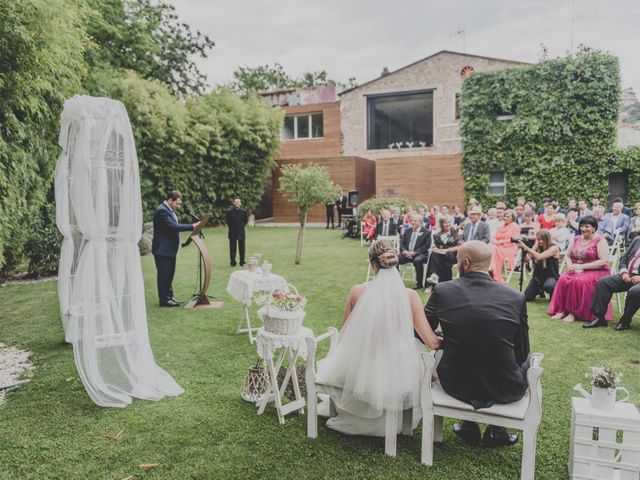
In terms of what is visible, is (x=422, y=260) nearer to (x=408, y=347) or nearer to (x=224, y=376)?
(x=224, y=376)

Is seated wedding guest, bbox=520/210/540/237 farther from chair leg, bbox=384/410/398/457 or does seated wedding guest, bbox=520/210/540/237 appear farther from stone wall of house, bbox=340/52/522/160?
stone wall of house, bbox=340/52/522/160

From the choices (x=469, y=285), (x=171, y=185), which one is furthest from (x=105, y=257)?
(x=171, y=185)

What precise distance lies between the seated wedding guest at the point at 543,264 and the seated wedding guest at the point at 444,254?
1.43 meters

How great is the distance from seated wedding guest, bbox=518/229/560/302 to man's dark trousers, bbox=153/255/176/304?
18.9ft

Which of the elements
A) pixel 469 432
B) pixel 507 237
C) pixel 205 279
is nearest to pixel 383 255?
pixel 469 432

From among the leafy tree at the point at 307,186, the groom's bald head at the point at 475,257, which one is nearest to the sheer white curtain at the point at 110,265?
the groom's bald head at the point at 475,257

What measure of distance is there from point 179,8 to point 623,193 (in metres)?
23.6

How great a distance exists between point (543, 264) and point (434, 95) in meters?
17.5

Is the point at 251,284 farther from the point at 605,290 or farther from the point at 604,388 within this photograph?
the point at 605,290

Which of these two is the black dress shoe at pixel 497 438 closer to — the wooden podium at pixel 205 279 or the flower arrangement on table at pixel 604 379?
the flower arrangement on table at pixel 604 379

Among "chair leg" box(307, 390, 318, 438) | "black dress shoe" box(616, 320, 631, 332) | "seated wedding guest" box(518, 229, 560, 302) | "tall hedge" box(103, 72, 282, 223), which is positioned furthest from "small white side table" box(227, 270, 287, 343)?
"tall hedge" box(103, 72, 282, 223)

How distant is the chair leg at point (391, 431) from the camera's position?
10.7 feet

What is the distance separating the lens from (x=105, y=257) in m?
4.61

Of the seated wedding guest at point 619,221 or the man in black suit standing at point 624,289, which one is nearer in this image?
the man in black suit standing at point 624,289
